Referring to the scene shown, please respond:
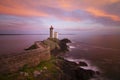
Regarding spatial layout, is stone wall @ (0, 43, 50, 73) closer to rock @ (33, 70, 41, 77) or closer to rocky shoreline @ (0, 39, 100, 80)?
rocky shoreline @ (0, 39, 100, 80)

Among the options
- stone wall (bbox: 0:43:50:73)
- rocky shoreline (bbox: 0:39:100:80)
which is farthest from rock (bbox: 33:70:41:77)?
A: stone wall (bbox: 0:43:50:73)

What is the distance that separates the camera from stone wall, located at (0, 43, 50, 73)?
7.20m

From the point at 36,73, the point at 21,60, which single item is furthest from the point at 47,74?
the point at 21,60

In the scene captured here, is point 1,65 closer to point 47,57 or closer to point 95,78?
point 47,57

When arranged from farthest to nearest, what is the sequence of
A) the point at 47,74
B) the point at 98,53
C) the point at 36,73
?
1. the point at 98,53
2. the point at 47,74
3. the point at 36,73

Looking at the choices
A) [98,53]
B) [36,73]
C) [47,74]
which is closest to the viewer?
[36,73]

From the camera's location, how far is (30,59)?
9094 mm

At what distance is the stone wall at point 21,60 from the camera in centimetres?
720

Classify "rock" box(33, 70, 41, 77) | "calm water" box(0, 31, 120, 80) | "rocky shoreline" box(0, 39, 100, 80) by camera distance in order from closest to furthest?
"rocky shoreline" box(0, 39, 100, 80) → "rock" box(33, 70, 41, 77) → "calm water" box(0, 31, 120, 80)

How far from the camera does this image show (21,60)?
8344mm

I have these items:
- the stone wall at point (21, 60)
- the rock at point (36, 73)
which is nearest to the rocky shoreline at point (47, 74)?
the rock at point (36, 73)

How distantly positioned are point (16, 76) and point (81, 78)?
511 cm

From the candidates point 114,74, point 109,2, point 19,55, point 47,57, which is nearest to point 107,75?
point 114,74

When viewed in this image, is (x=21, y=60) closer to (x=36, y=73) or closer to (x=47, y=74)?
(x=36, y=73)
